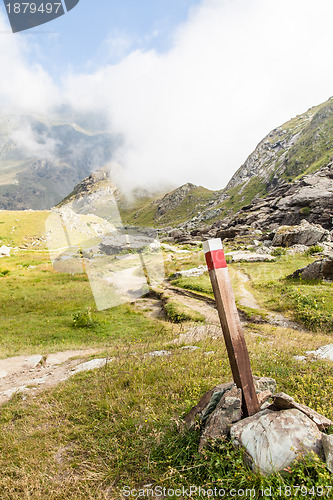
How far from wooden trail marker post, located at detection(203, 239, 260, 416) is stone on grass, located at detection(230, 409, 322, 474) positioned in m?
0.43

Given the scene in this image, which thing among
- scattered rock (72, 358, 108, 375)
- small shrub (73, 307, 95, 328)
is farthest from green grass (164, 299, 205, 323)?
scattered rock (72, 358, 108, 375)

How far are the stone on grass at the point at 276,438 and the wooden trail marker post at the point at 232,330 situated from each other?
17.1 inches

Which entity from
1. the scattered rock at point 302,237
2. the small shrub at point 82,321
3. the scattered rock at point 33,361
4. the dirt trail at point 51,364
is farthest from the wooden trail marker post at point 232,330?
the scattered rock at point 302,237

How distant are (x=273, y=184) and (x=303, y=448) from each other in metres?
193

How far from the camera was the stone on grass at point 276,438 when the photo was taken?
3432 mm

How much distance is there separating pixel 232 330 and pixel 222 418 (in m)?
1.43

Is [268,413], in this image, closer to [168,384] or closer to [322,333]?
[168,384]

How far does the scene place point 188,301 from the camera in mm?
24875

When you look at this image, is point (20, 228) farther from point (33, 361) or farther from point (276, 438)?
point (276, 438)

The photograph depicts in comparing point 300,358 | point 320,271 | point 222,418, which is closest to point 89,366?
point 222,418

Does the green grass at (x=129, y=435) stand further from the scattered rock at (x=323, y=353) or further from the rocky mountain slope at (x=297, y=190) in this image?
the rocky mountain slope at (x=297, y=190)

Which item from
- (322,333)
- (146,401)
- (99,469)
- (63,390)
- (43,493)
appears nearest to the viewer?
(43,493)

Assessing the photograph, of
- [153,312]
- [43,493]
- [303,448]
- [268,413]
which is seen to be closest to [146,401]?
[43,493]

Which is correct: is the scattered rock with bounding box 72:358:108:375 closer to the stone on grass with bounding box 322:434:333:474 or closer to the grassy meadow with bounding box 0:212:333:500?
the grassy meadow with bounding box 0:212:333:500
